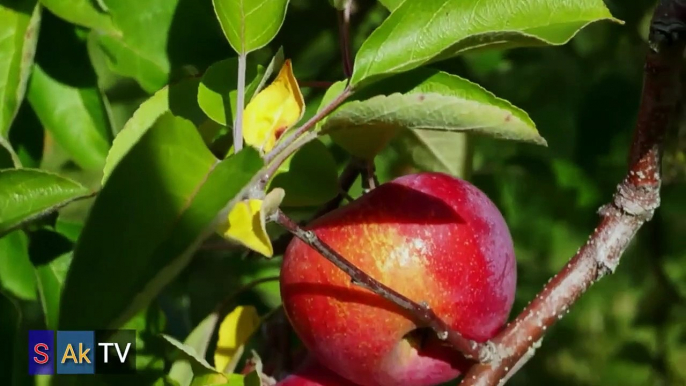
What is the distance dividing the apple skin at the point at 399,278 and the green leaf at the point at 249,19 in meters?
0.16

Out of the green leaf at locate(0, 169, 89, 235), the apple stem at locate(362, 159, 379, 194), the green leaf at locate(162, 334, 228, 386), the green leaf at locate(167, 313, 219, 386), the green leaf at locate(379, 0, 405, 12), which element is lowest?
the green leaf at locate(167, 313, 219, 386)

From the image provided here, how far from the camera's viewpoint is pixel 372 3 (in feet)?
3.68

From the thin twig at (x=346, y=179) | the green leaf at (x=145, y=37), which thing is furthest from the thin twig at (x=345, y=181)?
the green leaf at (x=145, y=37)

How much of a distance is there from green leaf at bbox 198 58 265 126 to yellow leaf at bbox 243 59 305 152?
6 cm

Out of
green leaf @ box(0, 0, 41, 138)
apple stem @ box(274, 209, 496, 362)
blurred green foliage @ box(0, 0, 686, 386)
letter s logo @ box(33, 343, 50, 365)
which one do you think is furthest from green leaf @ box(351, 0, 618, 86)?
letter s logo @ box(33, 343, 50, 365)

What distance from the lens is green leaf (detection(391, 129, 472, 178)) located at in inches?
35.4

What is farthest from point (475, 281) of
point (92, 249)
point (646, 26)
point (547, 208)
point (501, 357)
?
point (547, 208)

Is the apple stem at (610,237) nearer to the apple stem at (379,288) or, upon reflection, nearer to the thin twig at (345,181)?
the apple stem at (379,288)

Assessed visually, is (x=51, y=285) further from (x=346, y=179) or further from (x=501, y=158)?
(x=501, y=158)

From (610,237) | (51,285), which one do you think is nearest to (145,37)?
(51,285)

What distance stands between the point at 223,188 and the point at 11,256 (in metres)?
0.42

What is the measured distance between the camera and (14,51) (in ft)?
2.52

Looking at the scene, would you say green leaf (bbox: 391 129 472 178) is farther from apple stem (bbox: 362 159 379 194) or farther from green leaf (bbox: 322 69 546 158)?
green leaf (bbox: 322 69 546 158)

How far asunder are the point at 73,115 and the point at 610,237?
566 mm
